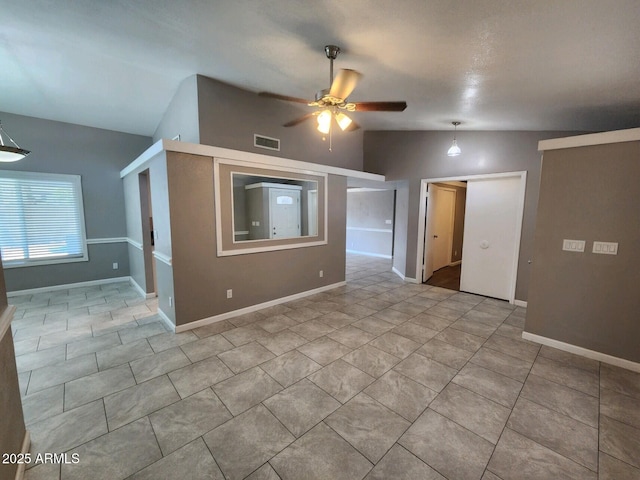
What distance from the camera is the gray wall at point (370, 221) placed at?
26.3ft

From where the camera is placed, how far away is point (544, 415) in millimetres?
1959

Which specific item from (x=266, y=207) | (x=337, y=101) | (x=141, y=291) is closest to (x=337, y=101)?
(x=337, y=101)

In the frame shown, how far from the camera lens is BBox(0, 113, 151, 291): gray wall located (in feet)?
15.0

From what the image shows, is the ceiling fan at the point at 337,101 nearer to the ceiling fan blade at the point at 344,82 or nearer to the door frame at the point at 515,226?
the ceiling fan blade at the point at 344,82

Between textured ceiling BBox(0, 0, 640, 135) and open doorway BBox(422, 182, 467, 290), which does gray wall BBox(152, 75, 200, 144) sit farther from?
open doorway BBox(422, 182, 467, 290)

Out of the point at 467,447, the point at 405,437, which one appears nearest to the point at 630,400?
the point at 467,447

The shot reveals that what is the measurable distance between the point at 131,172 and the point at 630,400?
22.8 feet

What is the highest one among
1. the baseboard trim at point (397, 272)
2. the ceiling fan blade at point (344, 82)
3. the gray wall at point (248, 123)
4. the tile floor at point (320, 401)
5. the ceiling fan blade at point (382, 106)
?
the gray wall at point (248, 123)

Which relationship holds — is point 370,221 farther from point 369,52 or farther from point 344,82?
point 344,82

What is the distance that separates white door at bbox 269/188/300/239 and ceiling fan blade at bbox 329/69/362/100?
6.60 feet

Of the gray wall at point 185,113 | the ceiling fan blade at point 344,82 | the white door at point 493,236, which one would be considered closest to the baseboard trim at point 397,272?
the white door at point 493,236

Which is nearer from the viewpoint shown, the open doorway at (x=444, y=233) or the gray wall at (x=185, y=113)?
the gray wall at (x=185, y=113)

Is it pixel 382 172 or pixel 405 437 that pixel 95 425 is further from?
pixel 382 172

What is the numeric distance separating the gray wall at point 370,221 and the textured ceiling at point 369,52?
163 inches
